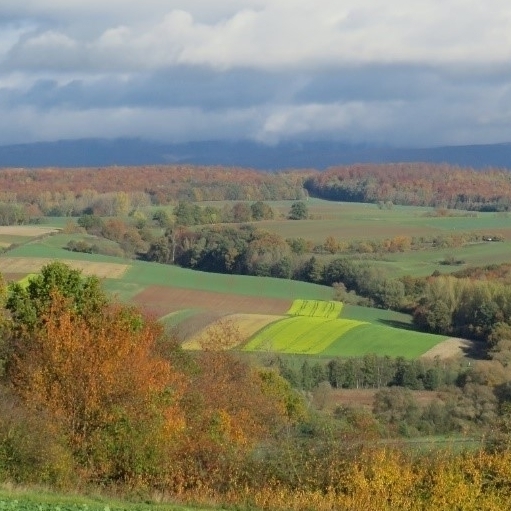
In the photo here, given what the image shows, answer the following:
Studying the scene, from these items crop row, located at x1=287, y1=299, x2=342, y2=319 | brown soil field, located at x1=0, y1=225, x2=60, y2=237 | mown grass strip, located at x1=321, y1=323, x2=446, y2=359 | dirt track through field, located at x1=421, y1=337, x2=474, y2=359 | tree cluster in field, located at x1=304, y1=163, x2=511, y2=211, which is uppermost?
tree cluster in field, located at x1=304, y1=163, x2=511, y2=211

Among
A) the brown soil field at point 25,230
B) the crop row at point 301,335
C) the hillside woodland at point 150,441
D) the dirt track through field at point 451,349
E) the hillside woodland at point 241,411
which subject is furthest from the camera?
the brown soil field at point 25,230

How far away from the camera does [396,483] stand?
15.5m

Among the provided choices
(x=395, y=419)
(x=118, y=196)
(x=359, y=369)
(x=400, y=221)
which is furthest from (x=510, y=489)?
(x=118, y=196)

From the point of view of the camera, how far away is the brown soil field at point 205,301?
192 ft

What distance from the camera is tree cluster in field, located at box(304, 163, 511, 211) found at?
417ft

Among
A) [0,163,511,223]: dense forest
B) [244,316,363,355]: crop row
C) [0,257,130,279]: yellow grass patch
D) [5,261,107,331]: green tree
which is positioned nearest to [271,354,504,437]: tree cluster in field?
[244,316,363,355]: crop row

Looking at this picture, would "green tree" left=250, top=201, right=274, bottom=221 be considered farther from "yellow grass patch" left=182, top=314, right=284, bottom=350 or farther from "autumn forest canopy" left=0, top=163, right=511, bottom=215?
"yellow grass patch" left=182, top=314, right=284, bottom=350

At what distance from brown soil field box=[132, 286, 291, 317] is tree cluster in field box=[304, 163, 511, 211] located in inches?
2586

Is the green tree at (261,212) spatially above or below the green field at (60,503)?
above

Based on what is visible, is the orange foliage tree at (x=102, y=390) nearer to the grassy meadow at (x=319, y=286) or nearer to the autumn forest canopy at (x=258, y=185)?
the grassy meadow at (x=319, y=286)

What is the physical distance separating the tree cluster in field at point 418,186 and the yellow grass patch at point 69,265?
6303cm

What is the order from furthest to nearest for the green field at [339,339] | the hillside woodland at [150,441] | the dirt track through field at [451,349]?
the green field at [339,339]
the dirt track through field at [451,349]
the hillside woodland at [150,441]

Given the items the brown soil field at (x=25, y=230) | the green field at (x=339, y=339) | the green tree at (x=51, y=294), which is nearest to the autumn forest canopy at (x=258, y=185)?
the brown soil field at (x=25, y=230)

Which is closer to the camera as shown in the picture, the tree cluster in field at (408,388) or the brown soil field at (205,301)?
the tree cluster in field at (408,388)
